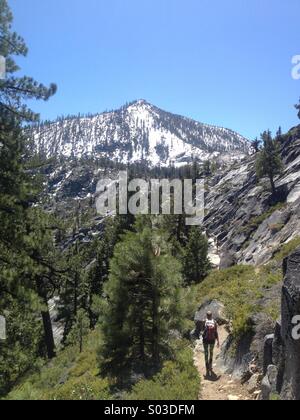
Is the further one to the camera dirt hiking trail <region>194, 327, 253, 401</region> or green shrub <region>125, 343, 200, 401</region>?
dirt hiking trail <region>194, 327, 253, 401</region>

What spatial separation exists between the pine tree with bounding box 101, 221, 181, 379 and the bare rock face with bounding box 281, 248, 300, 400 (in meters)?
5.68

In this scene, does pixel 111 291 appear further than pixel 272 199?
No

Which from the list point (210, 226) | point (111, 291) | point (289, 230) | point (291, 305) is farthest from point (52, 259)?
point (210, 226)

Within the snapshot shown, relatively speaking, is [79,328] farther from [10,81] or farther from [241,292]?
[10,81]

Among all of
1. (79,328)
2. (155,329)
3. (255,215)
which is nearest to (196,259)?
(79,328)

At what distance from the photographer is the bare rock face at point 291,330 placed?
8539 mm

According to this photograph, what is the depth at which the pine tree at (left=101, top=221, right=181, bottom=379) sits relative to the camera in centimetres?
1443

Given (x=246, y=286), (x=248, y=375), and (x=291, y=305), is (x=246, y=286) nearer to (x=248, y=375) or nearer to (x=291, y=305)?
(x=248, y=375)

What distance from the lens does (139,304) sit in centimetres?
1475

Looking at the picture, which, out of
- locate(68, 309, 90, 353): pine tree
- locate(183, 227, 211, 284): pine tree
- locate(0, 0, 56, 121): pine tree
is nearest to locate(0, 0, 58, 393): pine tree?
locate(0, 0, 56, 121): pine tree

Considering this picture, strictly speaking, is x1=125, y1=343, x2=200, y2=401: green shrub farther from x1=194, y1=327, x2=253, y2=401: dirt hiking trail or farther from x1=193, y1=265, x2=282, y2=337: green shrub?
x1=193, y1=265, x2=282, y2=337: green shrub

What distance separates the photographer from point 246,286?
21.9 meters

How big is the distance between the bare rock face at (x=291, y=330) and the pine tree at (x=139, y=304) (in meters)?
5.68

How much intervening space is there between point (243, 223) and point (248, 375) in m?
54.2
